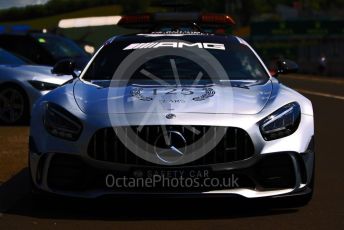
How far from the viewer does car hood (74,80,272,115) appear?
20.3ft

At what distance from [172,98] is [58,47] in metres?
12.8

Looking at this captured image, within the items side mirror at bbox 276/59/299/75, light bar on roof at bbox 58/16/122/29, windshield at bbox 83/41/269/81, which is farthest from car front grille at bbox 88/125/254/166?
light bar on roof at bbox 58/16/122/29

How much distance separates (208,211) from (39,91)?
6.94m

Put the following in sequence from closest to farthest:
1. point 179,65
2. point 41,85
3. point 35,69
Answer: point 179,65 < point 41,85 < point 35,69

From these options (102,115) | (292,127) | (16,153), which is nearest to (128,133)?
(102,115)

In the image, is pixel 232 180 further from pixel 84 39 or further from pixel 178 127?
pixel 84 39

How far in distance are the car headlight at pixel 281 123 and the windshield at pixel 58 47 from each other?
1235 centimetres

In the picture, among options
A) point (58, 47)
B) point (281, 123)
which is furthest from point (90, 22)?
point (281, 123)

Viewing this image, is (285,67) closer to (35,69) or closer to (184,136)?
(184,136)

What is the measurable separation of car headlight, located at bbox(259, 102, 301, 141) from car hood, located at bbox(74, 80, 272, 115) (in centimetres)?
12

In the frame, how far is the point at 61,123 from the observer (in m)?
6.23

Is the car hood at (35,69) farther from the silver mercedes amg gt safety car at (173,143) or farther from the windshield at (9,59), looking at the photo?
the silver mercedes amg gt safety car at (173,143)

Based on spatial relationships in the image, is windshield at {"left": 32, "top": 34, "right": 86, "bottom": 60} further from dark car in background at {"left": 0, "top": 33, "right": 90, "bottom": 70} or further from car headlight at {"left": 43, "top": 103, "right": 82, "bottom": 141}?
car headlight at {"left": 43, "top": 103, "right": 82, "bottom": 141}

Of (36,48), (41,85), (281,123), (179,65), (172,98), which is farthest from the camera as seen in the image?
(36,48)
